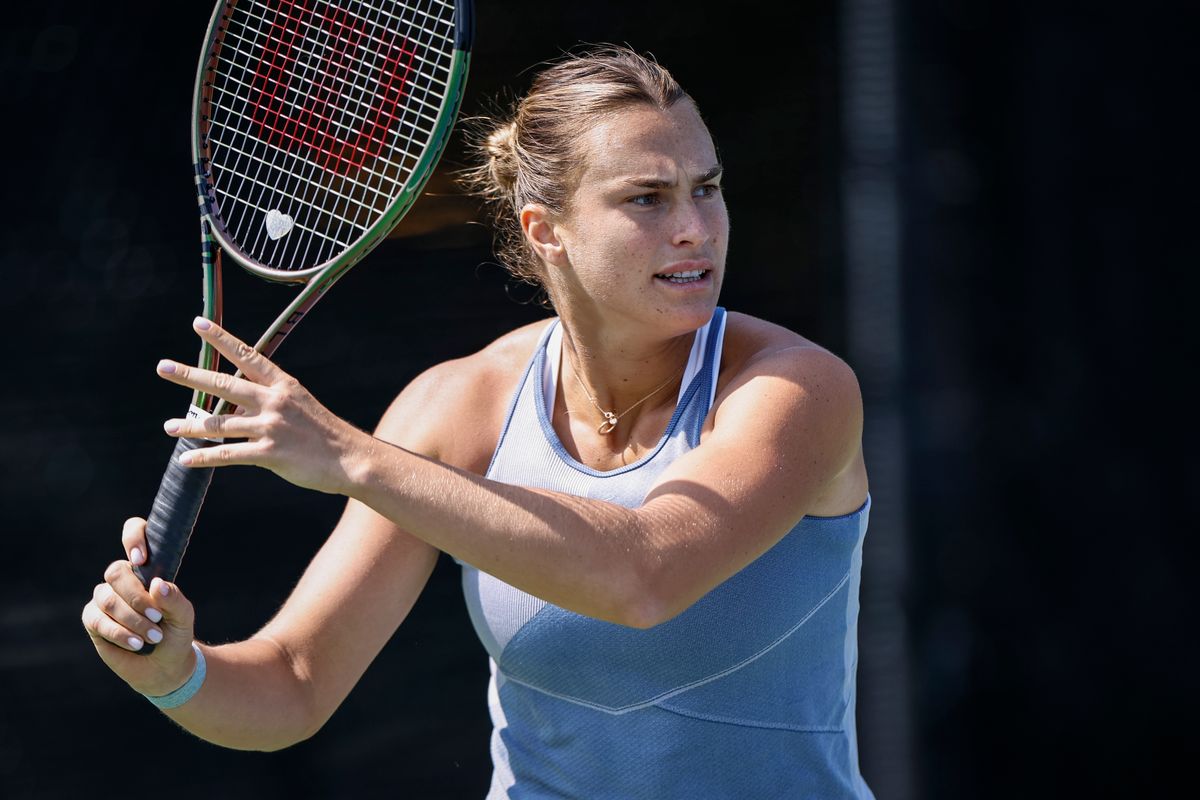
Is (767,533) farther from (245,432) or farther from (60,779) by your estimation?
(60,779)

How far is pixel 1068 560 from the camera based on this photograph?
3193mm

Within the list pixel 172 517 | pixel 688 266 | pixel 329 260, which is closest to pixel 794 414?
pixel 688 266

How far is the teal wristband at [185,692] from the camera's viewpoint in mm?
1821


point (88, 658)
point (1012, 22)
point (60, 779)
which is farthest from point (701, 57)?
point (60, 779)

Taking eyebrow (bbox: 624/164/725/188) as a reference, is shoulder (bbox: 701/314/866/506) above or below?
below

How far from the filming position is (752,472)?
1700 mm

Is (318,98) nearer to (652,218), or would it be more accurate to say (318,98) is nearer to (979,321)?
(652,218)

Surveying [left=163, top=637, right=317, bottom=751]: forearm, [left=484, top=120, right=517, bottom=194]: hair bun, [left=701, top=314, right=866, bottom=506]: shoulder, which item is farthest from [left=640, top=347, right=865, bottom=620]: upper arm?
[left=163, top=637, right=317, bottom=751]: forearm

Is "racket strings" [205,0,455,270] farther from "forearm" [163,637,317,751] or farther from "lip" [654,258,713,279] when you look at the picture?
"forearm" [163,637,317,751]

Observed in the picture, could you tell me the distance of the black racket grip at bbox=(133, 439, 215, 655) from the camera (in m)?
1.68

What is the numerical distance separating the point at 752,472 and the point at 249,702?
2.27 ft

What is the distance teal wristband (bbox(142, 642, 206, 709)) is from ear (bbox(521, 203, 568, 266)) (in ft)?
2.17

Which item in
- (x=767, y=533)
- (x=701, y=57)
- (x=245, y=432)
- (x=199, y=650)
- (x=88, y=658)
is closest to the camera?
(x=245, y=432)

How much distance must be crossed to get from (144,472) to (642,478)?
134 cm
